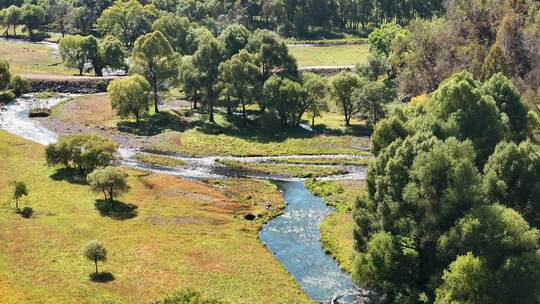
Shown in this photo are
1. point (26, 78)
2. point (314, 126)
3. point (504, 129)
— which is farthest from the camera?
point (26, 78)

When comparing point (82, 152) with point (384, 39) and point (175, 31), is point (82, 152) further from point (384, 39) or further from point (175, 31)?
point (384, 39)

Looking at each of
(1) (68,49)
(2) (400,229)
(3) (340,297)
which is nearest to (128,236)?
(3) (340,297)

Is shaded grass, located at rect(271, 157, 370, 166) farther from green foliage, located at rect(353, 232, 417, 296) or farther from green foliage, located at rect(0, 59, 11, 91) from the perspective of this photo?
green foliage, located at rect(0, 59, 11, 91)

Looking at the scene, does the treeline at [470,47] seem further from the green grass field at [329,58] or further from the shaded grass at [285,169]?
the shaded grass at [285,169]

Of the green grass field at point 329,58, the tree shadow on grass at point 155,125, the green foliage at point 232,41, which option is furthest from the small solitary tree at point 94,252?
the green grass field at point 329,58

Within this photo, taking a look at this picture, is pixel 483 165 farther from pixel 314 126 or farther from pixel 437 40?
pixel 437 40

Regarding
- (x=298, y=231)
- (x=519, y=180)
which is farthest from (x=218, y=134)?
(x=519, y=180)
